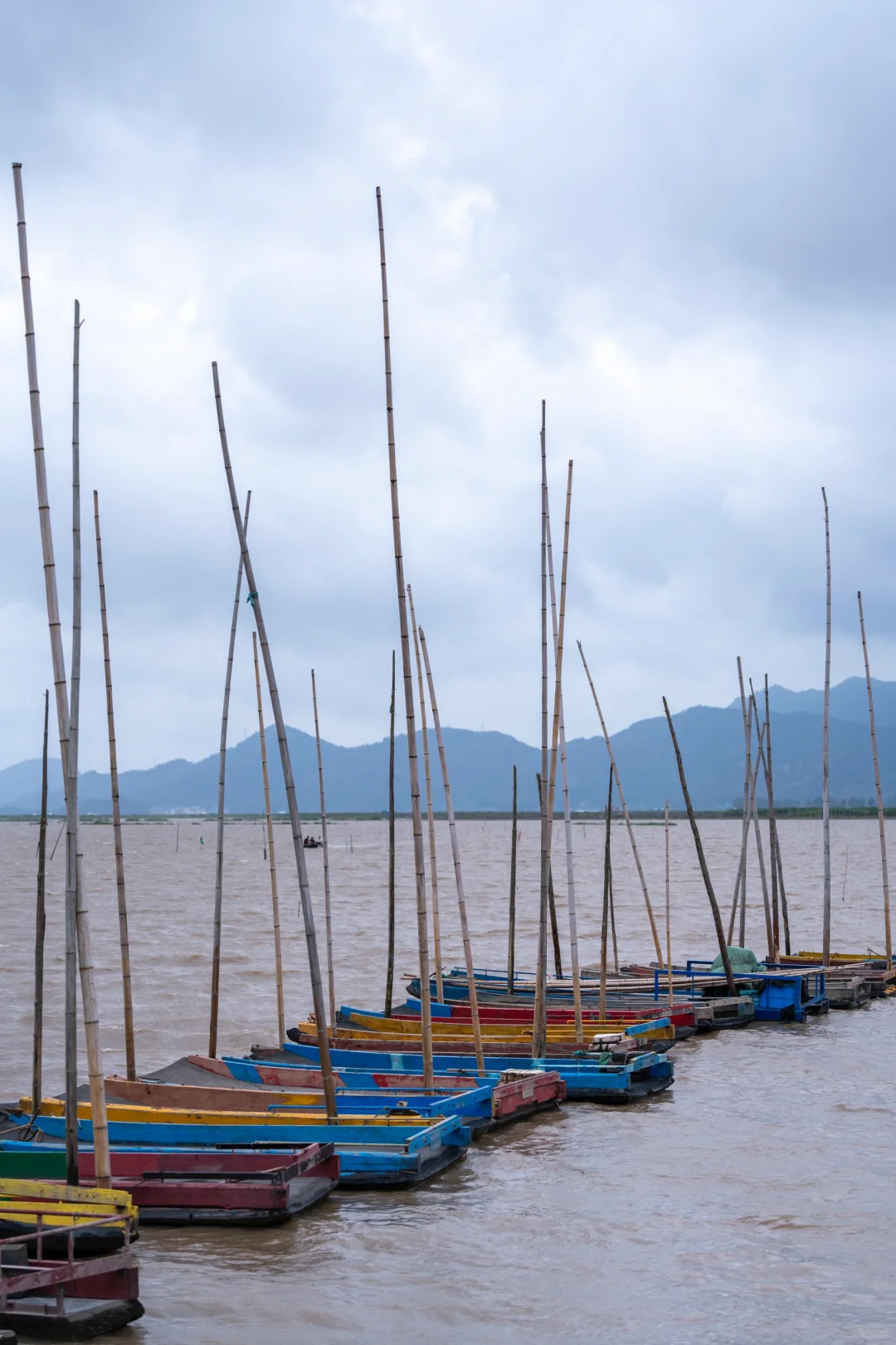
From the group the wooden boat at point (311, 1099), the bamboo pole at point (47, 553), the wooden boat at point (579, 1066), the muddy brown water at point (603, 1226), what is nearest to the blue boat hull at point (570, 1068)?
the wooden boat at point (579, 1066)

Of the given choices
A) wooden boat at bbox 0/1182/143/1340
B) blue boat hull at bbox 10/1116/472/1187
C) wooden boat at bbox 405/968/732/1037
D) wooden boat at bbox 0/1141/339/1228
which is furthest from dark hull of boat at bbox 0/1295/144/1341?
wooden boat at bbox 405/968/732/1037

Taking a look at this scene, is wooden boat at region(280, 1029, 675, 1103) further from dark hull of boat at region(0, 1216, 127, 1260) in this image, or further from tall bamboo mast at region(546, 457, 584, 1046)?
dark hull of boat at region(0, 1216, 127, 1260)

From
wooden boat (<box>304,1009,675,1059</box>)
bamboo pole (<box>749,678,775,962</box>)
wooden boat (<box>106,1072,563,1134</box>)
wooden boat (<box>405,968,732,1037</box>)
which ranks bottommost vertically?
wooden boat (<box>405,968,732,1037</box>)

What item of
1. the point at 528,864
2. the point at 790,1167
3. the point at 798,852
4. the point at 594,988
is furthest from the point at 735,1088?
the point at 798,852

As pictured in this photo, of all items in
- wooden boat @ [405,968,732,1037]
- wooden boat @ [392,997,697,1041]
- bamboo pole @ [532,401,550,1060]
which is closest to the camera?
bamboo pole @ [532,401,550,1060]

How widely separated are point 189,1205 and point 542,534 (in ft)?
21.0

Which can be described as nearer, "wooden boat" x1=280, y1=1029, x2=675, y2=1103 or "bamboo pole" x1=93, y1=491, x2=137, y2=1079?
"bamboo pole" x1=93, y1=491, x2=137, y2=1079

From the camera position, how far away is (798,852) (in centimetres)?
6575

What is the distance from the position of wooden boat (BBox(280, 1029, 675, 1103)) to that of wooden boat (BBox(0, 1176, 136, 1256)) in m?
4.62

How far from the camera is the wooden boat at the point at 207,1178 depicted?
7758 mm

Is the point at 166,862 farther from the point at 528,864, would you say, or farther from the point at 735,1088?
the point at 735,1088

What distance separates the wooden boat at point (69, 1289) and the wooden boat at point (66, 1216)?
0.9 inches

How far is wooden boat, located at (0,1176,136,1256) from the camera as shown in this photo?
6242mm

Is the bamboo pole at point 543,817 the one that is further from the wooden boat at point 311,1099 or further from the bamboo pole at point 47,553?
the bamboo pole at point 47,553
